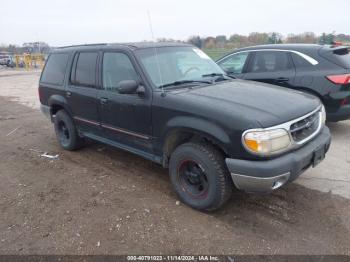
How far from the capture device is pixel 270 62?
6465 millimetres

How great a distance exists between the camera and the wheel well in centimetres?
343

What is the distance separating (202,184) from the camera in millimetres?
3658

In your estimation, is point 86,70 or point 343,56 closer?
point 86,70

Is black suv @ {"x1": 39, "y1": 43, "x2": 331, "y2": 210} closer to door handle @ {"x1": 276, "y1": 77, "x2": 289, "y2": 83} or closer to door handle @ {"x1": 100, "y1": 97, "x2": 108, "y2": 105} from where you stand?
door handle @ {"x1": 100, "y1": 97, "x2": 108, "y2": 105}

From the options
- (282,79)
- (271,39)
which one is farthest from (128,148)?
(271,39)

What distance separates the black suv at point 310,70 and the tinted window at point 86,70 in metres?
3.27

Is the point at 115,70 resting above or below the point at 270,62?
above

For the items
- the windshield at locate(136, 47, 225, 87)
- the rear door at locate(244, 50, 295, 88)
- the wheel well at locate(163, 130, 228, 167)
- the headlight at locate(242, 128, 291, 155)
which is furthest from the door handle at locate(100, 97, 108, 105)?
the rear door at locate(244, 50, 295, 88)

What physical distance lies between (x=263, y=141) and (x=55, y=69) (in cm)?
412

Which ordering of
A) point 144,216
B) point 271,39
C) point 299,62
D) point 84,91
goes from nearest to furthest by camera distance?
point 144,216, point 84,91, point 299,62, point 271,39

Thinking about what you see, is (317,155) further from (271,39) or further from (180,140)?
A: (271,39)

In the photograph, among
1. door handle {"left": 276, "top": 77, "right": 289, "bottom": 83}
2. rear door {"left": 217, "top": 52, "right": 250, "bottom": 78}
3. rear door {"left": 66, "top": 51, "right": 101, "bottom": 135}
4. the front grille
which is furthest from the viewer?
rear door {"left": 217, "top": 52, "right": 250, "bottom": 78}

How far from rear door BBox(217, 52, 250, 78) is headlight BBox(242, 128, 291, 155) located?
3.90m

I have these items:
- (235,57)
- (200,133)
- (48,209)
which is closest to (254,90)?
(200,133)
